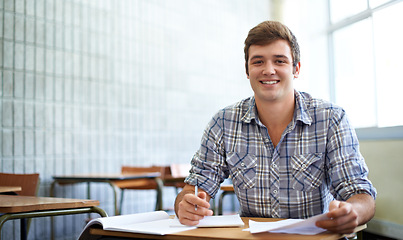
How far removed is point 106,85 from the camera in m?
4.20

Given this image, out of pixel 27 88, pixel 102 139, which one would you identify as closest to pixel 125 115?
pixel 102 139

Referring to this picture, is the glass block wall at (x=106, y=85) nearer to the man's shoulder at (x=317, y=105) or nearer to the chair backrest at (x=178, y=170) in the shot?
the chair backrest at (x=178, y=170)

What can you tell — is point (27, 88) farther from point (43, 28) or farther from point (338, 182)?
point (338, 182)

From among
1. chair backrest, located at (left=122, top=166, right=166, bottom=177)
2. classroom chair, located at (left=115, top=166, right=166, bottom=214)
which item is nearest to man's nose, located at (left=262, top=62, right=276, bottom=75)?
classroom chair, located at (left=115, top=166, right=166, bottom=214)

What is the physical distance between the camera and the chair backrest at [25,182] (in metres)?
2.44

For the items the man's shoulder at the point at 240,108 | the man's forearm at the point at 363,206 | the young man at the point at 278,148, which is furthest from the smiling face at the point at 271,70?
the man's forearm at the point at 363,206

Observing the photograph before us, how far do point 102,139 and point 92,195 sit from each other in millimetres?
567

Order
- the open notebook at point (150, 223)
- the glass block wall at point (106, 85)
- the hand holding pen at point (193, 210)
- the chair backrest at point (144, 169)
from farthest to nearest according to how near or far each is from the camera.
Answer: the chair backrest at point (144, 169)
the glass block wall at point (106, 85)
the hand holding pen at point (193, 210)
the open notebook at point (150, 223)

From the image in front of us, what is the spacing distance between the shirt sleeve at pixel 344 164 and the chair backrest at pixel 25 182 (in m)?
1.82

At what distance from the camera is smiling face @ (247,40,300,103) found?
4.51 feet

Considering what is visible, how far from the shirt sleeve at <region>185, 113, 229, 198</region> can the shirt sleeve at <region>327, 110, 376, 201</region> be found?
0.37 m

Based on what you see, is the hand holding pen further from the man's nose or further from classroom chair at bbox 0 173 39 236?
classroom chair at bbox 0 173 39 236

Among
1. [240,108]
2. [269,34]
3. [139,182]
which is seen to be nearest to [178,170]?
[139,182]

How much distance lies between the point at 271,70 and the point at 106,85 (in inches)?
121
